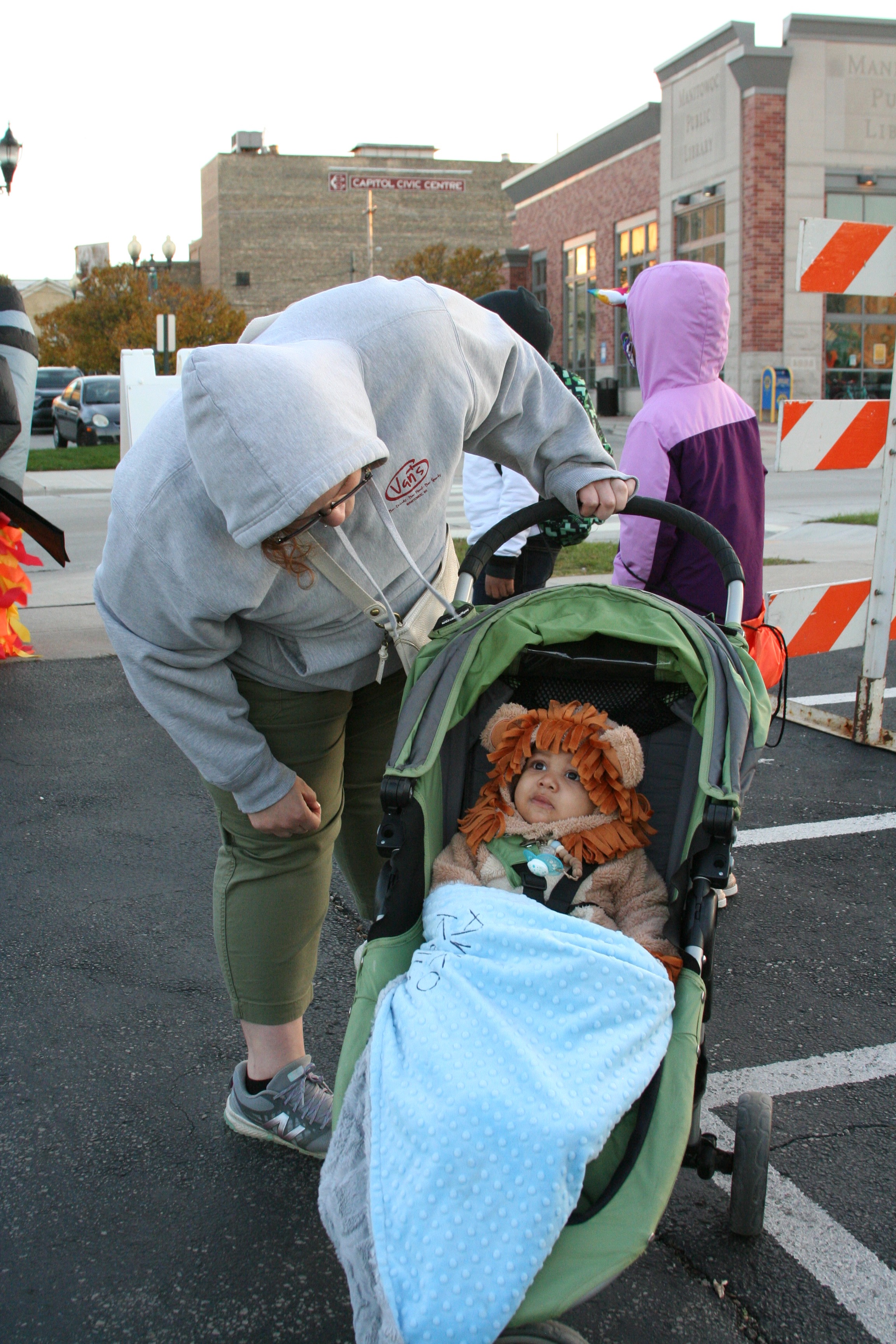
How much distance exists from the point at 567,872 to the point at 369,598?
702mm

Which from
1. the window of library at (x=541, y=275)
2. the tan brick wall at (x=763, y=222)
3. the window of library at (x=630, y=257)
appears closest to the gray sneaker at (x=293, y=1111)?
the tan brick wall at (x=763, y=222)

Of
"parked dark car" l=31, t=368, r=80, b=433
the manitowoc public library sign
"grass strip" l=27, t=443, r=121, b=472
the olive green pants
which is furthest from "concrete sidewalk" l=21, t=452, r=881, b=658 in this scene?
the manitowoc public library sign

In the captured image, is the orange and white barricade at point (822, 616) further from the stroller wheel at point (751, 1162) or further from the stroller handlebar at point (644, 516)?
the stroller wheel at point (751, 1162)

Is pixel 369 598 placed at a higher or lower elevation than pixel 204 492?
lower

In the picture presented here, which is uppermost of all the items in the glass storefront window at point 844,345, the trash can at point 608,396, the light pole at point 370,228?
the light pole at point 370,228

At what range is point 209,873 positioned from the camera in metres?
3.93

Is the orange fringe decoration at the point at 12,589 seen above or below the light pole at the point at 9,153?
below

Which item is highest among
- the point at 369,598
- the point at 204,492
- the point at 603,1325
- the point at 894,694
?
the point at 204,492

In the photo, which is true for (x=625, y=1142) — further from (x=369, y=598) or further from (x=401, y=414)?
(x=401, y=414)

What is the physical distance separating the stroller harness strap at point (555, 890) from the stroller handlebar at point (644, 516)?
613mm

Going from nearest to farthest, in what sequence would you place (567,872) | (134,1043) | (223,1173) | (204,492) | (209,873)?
(204,492) < (567,872) < (223,1173) < (134,1043) < (209,873)

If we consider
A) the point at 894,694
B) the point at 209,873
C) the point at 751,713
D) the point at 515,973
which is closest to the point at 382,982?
the point at 515,973

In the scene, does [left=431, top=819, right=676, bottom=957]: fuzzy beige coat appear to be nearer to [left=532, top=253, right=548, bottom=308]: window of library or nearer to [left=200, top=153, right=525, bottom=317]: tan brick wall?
[left=532, top=253, right=548, bottom=308]: window of library

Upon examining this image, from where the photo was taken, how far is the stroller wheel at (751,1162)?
2.08 metres
